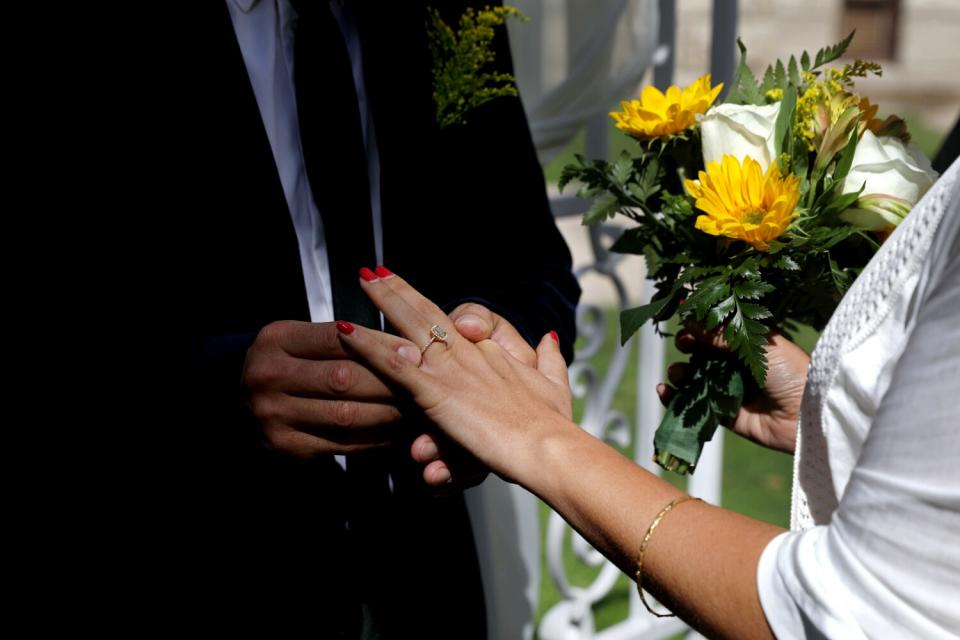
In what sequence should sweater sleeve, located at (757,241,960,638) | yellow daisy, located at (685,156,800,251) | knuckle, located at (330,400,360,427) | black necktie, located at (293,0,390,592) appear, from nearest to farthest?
sweater sleeve, located at (757,241,960,638)
yellow daisy, located at (685,156,800,251)
knuckle, located at (330,400,360,427)
black necktie, located at (293,0,390,592)

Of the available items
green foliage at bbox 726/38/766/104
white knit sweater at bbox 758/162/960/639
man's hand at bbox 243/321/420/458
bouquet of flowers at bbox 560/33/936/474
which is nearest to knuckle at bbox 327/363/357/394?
man's hand at bbox 243/321/420/458

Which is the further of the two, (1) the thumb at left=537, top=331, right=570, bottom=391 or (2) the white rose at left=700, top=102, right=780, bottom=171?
(1) the thumb at left=537, top=331, right=570, bottom=391

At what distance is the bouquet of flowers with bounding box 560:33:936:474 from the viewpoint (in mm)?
1344

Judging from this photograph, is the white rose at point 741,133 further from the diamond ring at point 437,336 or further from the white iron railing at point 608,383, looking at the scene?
the white iron railing at point 608,383

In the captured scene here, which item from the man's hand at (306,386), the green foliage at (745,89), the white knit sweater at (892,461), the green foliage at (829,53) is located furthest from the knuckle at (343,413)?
the green foliage at (829,53)

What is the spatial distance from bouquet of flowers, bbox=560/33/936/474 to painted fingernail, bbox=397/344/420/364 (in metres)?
0.33

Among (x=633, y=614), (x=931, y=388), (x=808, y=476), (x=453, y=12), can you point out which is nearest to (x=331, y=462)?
(x=808, y=476)

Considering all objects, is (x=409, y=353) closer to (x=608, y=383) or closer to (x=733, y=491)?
(x=608, y=383)

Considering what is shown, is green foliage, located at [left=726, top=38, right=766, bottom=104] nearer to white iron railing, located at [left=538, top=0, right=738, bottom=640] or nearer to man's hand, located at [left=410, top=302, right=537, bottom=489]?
man's hand, located at [left=410, top=302, right=537, bottom=489]

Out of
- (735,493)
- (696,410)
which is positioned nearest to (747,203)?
(696,410)

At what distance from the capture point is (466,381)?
1405 mm

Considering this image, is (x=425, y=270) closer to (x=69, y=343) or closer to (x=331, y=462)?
(x=331, y=462)

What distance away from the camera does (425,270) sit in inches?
68.8

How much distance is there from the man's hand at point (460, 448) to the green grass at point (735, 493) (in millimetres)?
2665
